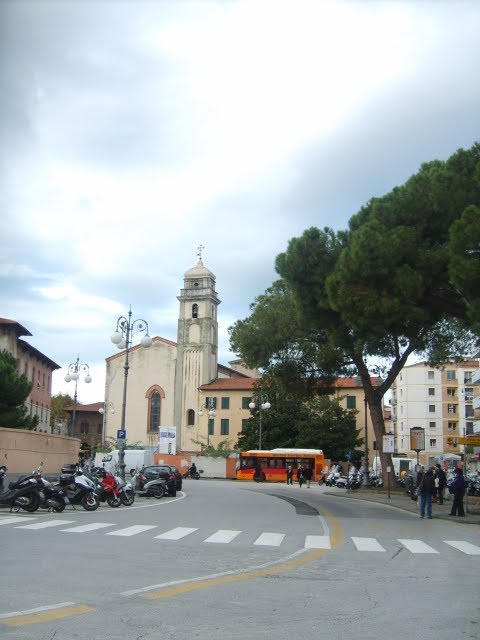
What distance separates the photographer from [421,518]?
73.2 feet

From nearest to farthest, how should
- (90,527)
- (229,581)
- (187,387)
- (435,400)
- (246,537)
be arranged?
(229,581)
(246,537)
(90,527)
(187,387)
(435,400)

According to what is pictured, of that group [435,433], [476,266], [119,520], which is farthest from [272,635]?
[435,433]

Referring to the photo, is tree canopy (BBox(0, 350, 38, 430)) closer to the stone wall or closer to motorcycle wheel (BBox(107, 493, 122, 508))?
the stone wall

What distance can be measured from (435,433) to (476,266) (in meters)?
80.5

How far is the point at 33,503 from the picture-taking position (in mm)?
19141

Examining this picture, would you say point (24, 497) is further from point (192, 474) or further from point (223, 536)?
point (192, 474)

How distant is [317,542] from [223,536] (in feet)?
6.69

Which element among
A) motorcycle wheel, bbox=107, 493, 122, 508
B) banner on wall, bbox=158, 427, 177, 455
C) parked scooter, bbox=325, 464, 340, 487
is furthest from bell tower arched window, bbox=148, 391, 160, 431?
motorcycle wheel, bbox=107, 493, 122, 508

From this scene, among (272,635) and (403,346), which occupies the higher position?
(403,346)

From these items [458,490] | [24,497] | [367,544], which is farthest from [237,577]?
[458,490]

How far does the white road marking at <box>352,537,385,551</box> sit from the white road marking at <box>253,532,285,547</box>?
1.56m

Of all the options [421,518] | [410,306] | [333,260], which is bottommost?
[421,518]

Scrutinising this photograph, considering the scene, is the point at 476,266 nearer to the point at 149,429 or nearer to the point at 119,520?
the point at 119,520

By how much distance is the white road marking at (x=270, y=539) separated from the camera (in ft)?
45.4
